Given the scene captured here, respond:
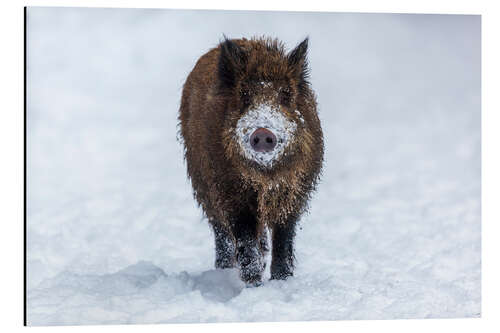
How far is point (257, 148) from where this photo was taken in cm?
439

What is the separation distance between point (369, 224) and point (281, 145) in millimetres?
2428

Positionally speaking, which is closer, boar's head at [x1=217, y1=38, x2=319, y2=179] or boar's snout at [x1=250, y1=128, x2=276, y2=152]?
boar's snout at [x1=250, y1=128, x2=276, y2=152]

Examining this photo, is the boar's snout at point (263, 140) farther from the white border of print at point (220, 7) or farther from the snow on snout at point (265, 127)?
the white border of print at point (220, 7)

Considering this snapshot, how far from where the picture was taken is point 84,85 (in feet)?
24.2

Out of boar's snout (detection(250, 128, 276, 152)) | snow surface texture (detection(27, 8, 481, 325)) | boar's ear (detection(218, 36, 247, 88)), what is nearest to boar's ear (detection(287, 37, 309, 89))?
boar's ear (detection(218, 36, 247, 88))

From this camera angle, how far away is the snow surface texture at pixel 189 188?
5.10m

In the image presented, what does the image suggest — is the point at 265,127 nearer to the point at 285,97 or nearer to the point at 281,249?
the point at 285,97

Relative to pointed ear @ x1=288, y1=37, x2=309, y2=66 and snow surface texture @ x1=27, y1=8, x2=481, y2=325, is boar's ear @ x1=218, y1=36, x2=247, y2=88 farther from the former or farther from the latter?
snow surface texture @ x1=27, y1=8, x2=481, y2=325

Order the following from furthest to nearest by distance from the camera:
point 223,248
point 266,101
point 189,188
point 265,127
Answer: point 189,188 < point 223,248 < point 266,101 < point 265,127

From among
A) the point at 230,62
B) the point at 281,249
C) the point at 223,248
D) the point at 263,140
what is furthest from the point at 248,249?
the point at 230,62

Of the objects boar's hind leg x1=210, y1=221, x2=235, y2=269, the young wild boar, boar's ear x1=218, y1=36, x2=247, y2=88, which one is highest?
boar's ear x1=218, y1=36, x2=247, y2=88

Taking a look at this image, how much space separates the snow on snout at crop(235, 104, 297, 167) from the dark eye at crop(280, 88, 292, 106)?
174mm

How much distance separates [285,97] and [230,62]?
431mm

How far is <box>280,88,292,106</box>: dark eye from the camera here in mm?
4727
